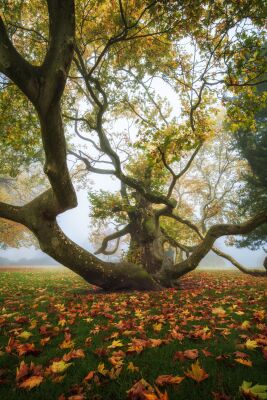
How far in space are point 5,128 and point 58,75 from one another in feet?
18.8

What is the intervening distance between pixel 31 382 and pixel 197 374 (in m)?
1.60

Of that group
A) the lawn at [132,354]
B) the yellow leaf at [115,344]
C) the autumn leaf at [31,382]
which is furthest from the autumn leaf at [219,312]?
the autumn leaf at [31,382]

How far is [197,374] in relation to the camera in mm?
2514

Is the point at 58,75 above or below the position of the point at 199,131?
below

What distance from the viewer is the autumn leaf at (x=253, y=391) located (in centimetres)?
216

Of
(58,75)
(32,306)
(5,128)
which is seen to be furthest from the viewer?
(5,128)

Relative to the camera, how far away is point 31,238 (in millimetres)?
38344

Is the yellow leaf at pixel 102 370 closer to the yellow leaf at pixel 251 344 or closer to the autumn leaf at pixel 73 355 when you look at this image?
the autumn leaf at pixel 73 355

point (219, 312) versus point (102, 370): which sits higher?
point (219, 312)

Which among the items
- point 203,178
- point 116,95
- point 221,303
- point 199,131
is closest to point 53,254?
point 221,303

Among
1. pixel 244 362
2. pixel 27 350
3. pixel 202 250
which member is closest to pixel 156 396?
pixel 244 362

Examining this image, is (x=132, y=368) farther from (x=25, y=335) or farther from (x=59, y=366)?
(x=25, y=335)

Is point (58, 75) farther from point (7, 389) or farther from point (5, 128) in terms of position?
point (5, 128)

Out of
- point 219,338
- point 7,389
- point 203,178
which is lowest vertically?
point 7,389
